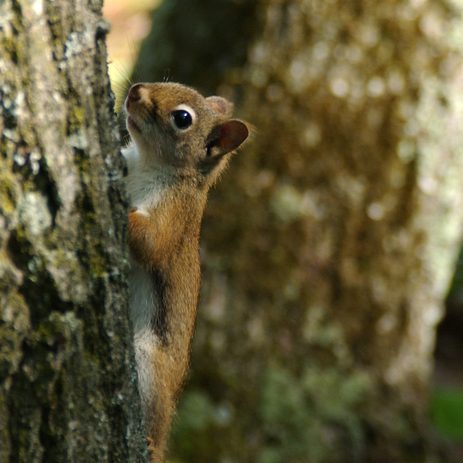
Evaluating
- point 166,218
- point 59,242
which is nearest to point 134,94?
point 166,218

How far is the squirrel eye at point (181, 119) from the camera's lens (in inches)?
146

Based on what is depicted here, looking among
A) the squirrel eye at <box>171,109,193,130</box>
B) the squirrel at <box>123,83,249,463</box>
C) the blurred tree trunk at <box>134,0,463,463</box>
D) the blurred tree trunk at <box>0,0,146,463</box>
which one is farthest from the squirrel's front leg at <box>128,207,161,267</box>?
the blurred tree trunk at <box>134,0,463,463</box>

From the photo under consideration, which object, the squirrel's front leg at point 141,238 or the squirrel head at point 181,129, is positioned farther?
the squirrel head at point 181,129

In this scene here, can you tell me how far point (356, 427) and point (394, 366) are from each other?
468mm

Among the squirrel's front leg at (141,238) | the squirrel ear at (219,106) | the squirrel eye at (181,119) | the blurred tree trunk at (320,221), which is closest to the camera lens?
the squirrel's front leg at (141,238)

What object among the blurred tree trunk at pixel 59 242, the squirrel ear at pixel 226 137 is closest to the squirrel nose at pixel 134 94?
the squirrel ear at pixel 226 137

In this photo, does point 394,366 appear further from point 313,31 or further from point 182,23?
point 182,23

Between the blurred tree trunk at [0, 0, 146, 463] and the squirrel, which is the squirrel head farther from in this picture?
the blurred tree trunk at [0, 0, 146, 463]

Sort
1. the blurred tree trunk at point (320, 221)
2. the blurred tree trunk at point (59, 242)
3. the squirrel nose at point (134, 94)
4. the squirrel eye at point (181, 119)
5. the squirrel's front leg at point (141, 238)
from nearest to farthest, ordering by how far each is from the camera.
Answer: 1. the blurred tree trunk at point (59, 242)
2. the squirrel's front leg at point (141, 238)
3. the squirrel nose at point (134, 94)
4. the squirrel eye at point (181, 119)
5. the blurred tree trunk at point (320, 221)

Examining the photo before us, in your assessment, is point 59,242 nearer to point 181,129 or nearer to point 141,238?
point 141,238

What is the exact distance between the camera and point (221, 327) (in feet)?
20.4

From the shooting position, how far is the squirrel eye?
3.70 m

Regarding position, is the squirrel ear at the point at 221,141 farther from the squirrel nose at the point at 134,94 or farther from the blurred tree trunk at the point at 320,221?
the blurred tree trunk at the point at 320,221

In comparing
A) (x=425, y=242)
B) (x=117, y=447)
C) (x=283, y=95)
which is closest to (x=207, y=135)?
(x=117, y=447)
